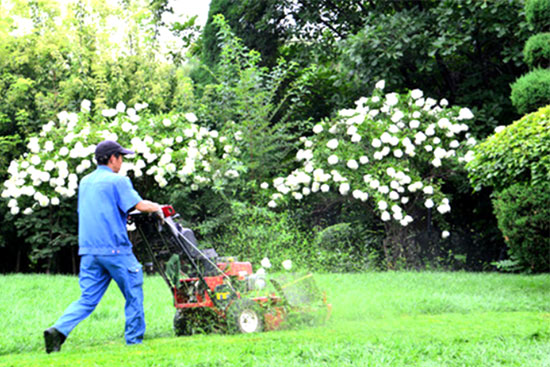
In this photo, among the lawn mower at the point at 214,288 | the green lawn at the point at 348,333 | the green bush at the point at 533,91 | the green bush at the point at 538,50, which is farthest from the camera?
the green bush at the point at 538,50

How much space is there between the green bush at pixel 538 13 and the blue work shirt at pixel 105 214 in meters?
8.18

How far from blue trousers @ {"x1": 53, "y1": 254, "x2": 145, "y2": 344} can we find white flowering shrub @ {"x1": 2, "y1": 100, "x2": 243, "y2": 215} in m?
6.22

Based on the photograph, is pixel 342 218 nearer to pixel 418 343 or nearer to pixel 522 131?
pixel 522 131

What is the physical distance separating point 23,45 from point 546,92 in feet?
37.2

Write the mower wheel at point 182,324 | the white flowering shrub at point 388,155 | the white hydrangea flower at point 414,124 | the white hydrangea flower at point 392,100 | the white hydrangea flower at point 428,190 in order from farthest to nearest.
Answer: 1. the white hydrangea flower at point 392,100
2. the white hydrangea flower at point 414,124
3. the white flowering shrub at point 388,155
4. the white hydrangea flower at point 428,190
5. the mower wheel at point 182,324

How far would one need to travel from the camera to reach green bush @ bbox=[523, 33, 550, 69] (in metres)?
11.1

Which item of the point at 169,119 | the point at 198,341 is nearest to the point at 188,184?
the point at 169,119

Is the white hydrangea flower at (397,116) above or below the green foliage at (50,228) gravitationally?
above

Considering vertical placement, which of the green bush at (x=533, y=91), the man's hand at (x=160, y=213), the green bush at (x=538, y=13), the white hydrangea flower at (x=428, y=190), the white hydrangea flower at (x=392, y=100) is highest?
the green bush at (x=538, y=13)

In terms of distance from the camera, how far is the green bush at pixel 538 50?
11117 millimetres

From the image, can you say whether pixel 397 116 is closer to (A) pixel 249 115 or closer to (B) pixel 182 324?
(A) pixel 249 115

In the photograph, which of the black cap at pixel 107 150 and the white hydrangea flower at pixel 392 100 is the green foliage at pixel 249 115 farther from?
the black cap at pixel 107 150

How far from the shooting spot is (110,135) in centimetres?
1214

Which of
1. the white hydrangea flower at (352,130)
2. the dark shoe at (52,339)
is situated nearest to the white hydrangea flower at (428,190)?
the white hydrangea flower at (352,130)
